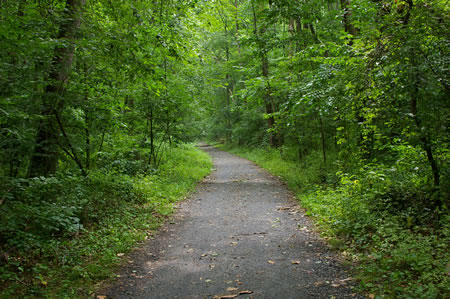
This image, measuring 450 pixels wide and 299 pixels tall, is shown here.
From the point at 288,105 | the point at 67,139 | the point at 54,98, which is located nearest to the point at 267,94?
the point at 288,105

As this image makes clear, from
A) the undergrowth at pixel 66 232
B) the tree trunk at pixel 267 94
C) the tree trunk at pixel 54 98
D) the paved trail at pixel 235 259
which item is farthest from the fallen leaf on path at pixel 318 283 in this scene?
the tree trunk at pixel 267 94

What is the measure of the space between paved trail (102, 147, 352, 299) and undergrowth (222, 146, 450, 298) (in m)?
0.39

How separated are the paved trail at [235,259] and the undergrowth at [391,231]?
394 mm

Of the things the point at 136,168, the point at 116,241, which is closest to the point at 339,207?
the point at 116,241

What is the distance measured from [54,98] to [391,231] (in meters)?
6.80

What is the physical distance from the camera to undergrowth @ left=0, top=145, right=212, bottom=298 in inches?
165

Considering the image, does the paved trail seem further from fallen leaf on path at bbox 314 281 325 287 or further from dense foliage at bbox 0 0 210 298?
dense foliage at bbox 0 0 210 298

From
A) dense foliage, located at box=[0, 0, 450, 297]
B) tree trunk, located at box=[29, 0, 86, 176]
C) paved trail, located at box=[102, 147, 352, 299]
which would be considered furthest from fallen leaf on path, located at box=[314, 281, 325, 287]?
tree trunk, located at box=[29, 0, 86, 176]

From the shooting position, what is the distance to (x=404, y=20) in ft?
16.8

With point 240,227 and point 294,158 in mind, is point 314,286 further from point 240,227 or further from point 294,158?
point 294,158

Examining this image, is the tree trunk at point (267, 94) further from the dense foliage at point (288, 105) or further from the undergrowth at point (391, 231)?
the undergrowth at point (391, 231)

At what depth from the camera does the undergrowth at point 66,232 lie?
4.20 m

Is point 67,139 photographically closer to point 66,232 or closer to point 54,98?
point 54,98

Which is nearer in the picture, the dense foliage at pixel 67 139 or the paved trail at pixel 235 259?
the paved trail at pixel 235 259
